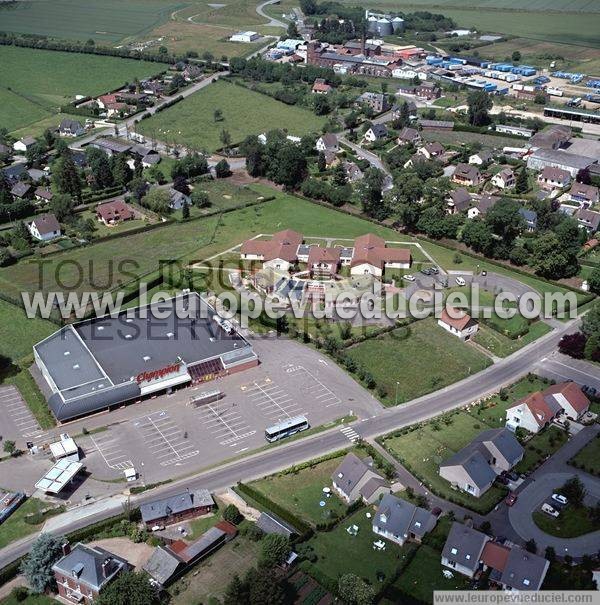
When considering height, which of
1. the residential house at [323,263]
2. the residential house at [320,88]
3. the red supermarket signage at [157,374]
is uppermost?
the residential house at [320,88]

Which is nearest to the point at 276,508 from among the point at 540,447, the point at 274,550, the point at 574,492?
the point at 274,550

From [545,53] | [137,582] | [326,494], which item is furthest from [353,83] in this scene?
[137,582]

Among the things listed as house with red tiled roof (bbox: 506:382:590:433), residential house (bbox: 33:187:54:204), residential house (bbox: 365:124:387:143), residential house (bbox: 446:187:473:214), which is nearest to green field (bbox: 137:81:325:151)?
residential house (bbox: 365:124:387:143)

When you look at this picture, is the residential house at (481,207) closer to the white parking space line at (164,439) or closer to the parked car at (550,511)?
the parked car at (550,511)

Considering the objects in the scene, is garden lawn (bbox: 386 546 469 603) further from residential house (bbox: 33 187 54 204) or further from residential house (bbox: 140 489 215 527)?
residential house (bbox: 33 187 54 204)

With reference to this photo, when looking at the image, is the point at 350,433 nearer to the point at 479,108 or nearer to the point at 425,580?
the point at 425,580

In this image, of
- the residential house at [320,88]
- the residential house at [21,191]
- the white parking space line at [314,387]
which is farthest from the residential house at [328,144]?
the white parking space line at [314,387]

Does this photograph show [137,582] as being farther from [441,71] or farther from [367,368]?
[441,71]
